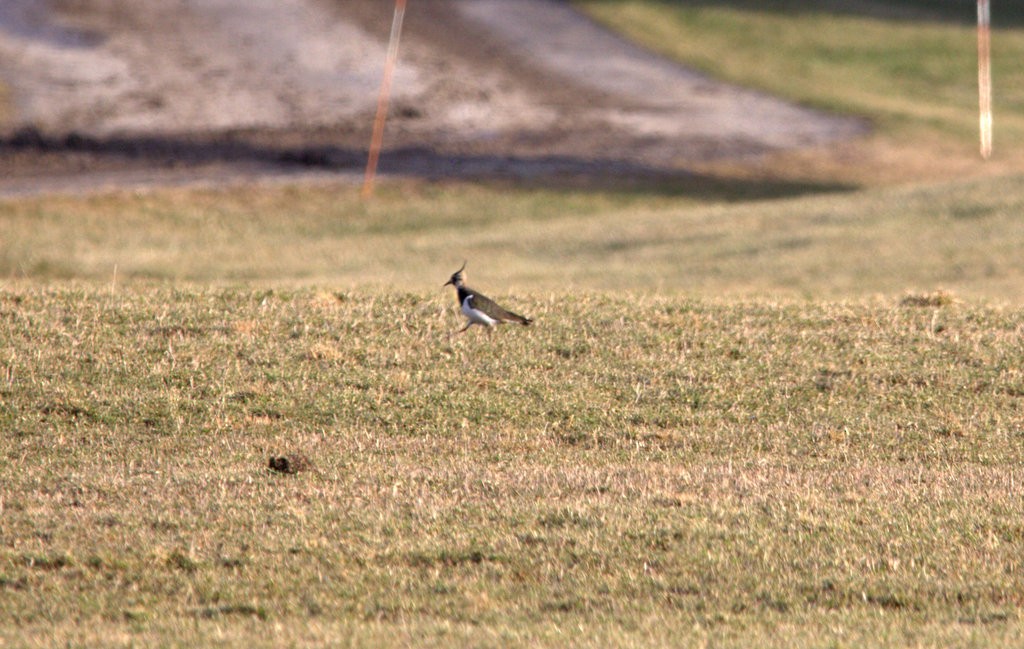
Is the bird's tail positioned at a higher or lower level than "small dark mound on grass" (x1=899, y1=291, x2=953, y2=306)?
lower

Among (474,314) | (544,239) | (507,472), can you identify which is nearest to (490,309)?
(474,314)

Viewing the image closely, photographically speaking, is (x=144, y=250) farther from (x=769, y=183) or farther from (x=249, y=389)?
(x=769, y=183)

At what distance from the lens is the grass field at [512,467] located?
7.35 meters

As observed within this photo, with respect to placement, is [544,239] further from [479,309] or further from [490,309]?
[479,309]

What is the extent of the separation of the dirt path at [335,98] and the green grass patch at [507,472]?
19.0 m

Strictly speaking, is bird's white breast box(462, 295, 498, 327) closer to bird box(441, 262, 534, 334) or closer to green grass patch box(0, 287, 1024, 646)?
bird box(441, 262, 534, 334)

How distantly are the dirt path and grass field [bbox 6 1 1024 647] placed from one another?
15.3 meters

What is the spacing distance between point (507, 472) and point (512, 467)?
0.16 m

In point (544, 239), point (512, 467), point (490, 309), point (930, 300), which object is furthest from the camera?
point (544, 239)

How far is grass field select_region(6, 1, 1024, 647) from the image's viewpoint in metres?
7.35

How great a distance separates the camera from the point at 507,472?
980cm

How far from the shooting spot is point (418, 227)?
2828 centimetres

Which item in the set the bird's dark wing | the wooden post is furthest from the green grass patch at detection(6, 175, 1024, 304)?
the bird's dark wing

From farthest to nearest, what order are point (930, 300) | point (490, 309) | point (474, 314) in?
point (930, 300)
point (490, 309)
point (474, 314)
